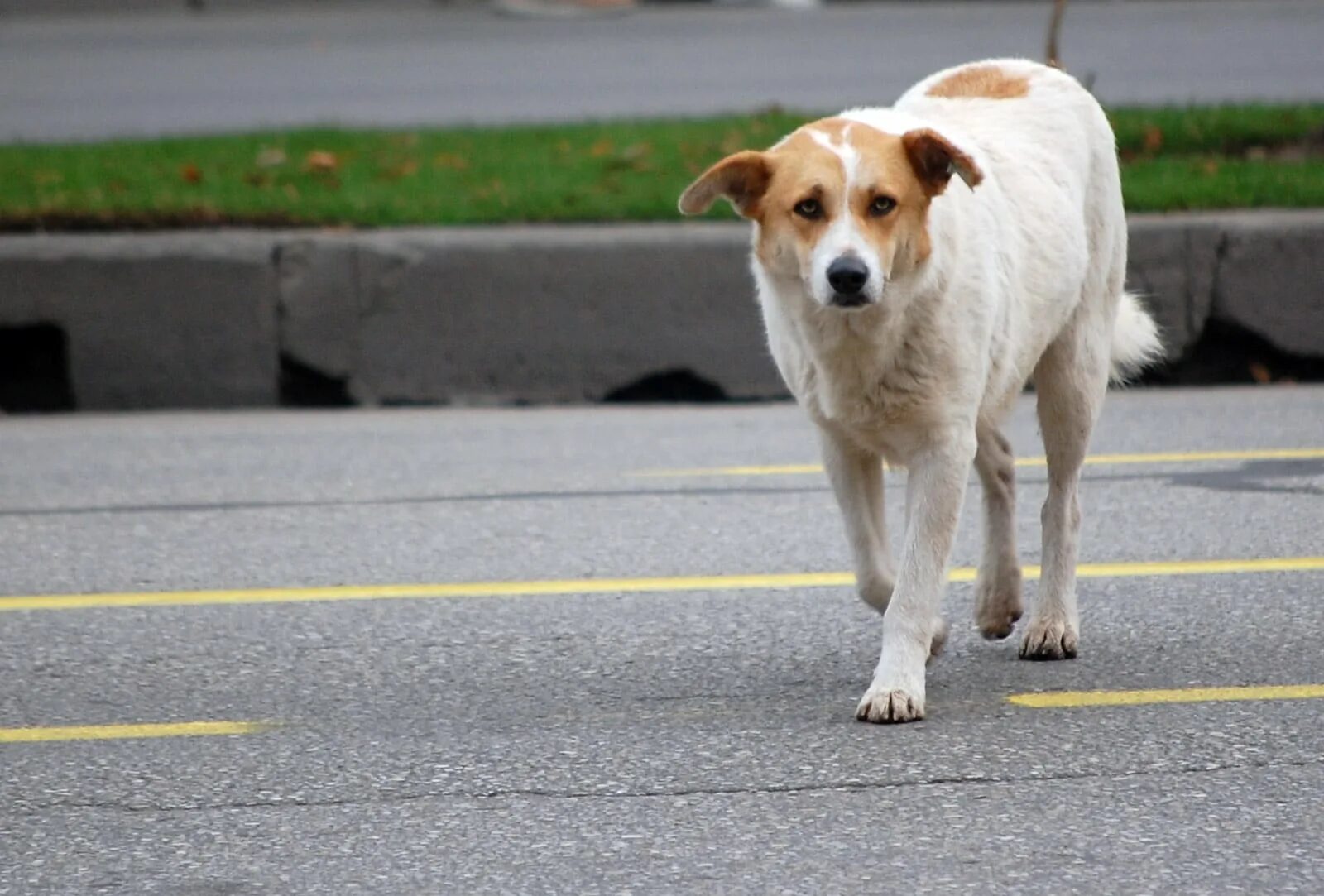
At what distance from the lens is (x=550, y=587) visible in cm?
607

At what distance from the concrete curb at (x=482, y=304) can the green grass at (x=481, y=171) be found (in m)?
0.46

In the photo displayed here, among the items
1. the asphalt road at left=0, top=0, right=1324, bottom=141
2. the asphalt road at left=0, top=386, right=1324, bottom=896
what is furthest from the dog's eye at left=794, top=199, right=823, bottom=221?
the asphalt road at left=0, top=0, right=1324, bottom=141

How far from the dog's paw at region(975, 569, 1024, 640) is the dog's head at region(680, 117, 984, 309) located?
110 cm

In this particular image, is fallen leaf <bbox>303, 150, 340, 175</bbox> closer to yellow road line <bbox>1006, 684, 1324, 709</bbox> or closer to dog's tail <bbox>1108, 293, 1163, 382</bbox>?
dog's tail <bbox>1108, 293, 1163, 382</bbox>

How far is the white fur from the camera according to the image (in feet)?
15.7

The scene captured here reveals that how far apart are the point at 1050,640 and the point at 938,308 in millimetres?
950

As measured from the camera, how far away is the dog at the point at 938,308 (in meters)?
4.66

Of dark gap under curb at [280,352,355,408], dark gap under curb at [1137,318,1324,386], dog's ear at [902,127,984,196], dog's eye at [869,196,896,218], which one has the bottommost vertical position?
dark gap under curb at [280,352,355,408]

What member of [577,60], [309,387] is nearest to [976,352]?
[309,387]

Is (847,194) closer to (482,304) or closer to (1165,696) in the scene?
(1165,696)

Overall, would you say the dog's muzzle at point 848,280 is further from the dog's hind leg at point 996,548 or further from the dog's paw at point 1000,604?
the dog's paw at point 1000,604

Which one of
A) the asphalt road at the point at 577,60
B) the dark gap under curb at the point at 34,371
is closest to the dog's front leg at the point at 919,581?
the dark gap under curb at the point at 34,371

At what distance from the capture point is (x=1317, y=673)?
4.98 m

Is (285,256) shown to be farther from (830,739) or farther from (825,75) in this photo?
(825,75)
